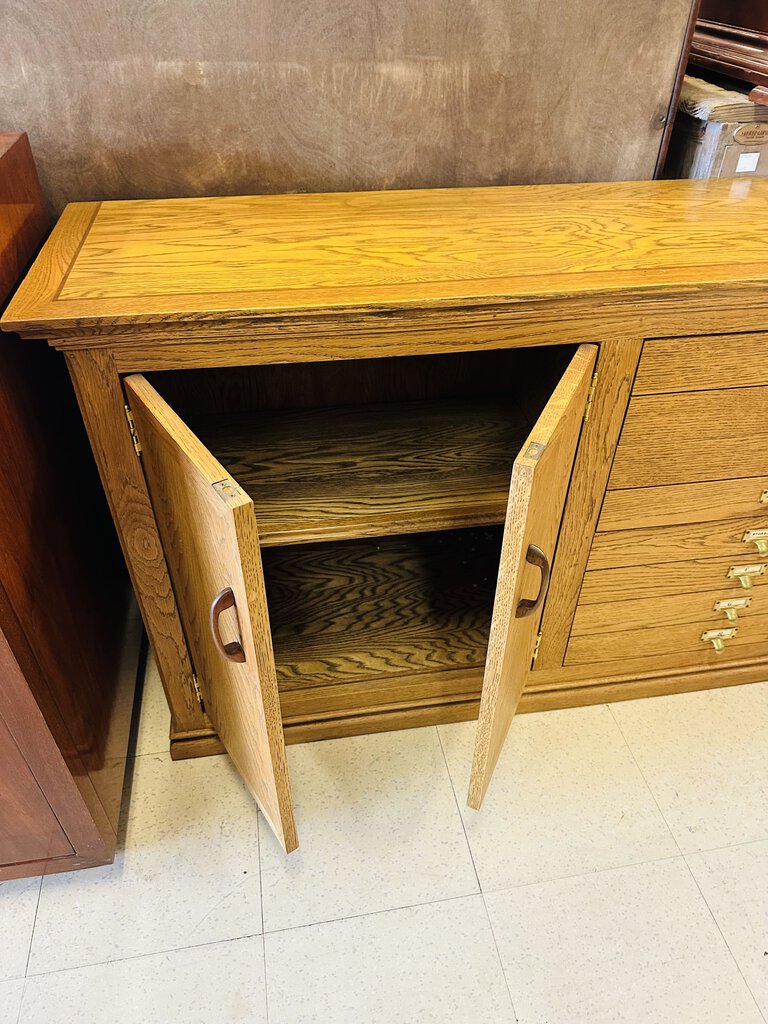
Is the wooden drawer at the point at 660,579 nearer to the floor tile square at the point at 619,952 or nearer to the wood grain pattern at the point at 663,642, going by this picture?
the wood grain pattern at the point at 663,642

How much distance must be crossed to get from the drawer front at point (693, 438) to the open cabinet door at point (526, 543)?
100 millimetres

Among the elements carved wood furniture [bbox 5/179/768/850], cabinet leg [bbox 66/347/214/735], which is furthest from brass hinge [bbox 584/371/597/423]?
cabinet leg [bbox 66/347/214/735]

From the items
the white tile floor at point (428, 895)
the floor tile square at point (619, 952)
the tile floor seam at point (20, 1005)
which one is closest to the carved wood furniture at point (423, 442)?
the white tile floor at point (428, 895)

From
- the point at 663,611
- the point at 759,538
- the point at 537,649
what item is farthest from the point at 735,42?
the point at 537,649

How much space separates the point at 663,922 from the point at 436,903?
0.34m

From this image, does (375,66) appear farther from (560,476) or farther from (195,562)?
(195,562)

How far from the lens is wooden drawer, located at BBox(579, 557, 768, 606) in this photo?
47.5 inches

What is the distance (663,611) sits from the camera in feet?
4.19

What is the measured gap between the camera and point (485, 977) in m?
1.01

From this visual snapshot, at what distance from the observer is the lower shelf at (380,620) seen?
4.24 ft

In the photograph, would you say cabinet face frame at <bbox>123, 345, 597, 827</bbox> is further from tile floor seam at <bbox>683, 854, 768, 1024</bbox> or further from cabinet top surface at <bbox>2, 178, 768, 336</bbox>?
tile floor seam at <bbox>683, 854, 768, 1024</bbox>

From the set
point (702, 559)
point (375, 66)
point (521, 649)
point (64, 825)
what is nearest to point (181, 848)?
point (64, 825)

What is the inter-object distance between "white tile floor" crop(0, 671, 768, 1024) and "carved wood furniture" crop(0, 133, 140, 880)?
0.12 m

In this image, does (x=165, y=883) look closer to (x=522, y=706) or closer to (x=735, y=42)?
(x=522, y=706)
